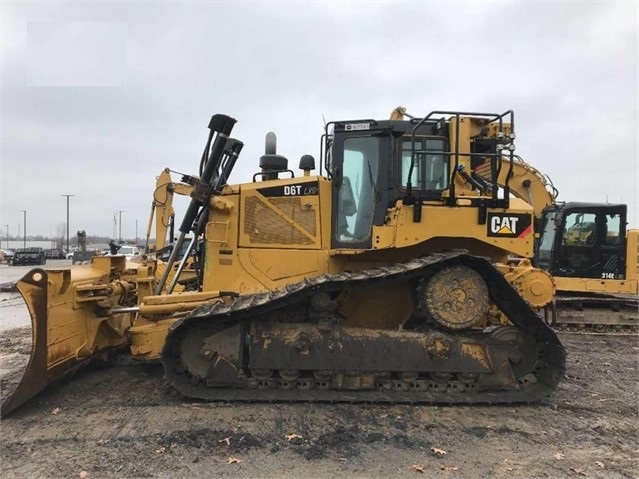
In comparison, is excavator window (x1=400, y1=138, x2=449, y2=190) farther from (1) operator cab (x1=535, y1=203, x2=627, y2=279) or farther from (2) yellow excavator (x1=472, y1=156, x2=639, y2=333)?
(1) operator cab (x1=535, y1=203, x2=627, y2=279)

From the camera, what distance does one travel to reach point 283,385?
5406mm

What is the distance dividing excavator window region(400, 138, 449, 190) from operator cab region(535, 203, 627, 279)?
25.9 feet

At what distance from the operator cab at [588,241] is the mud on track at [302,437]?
715 cm

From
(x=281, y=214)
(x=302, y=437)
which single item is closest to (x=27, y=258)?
(x=281, y=214)

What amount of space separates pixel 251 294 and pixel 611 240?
33.9 feet

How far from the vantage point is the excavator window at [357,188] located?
602 cm

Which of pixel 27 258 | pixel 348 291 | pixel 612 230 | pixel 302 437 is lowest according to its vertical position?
pixel 27 258

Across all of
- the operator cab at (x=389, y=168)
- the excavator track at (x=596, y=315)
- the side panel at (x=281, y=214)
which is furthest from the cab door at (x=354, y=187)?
the excavator track at (x=596, y=315)

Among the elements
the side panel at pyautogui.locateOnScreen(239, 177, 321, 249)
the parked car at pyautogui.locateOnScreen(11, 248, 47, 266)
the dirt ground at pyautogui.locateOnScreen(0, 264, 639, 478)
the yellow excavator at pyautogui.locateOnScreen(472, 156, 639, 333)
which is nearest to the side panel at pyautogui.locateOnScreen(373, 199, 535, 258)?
the side panel at pyautogui.locateOnScreen(239, 177, 321, 249)

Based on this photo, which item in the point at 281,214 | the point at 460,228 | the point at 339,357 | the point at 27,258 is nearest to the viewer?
the point at 339,357

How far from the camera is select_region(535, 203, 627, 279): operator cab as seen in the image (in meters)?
12.1

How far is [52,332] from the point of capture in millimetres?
5219

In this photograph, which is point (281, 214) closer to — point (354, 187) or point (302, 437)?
point (354, 187)

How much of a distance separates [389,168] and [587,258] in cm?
884
